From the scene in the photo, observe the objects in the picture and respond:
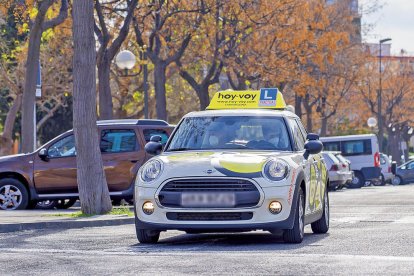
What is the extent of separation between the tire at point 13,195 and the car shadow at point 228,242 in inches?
361

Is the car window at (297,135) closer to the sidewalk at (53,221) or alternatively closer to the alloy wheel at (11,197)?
the sidewalk at (53,221)

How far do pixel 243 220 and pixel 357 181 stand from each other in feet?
137

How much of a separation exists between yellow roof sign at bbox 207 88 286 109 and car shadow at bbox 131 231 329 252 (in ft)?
5.64

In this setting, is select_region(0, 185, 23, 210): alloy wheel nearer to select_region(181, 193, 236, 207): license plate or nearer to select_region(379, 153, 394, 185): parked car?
select_region(181, 193, 236, 207): license plate

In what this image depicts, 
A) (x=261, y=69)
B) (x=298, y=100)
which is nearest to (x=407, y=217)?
(x=261, y=69)

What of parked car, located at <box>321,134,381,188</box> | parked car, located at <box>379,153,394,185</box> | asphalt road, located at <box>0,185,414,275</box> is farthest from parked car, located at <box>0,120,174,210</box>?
parked car, located at <box>379,153,394,185</box>

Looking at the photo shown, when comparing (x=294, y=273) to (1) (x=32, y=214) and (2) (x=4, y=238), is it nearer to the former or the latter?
(2) (x=4, y=238)

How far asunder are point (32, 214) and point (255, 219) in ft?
28.3

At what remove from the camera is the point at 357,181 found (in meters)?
54.6

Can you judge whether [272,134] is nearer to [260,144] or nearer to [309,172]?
[260,144]

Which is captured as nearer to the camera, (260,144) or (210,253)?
(210,253)

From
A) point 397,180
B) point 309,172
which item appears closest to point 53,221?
point 309,172

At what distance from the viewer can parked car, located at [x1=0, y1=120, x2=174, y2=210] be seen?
24062mm

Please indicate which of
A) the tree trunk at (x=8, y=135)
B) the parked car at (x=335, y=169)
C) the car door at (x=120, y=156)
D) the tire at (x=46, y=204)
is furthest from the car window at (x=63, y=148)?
the tree trunk at (x=8, y=135)
